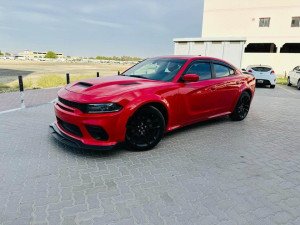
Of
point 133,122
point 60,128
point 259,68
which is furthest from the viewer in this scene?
point 259,68

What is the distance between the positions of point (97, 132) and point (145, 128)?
0.81m

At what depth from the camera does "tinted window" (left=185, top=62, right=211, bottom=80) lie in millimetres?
4419

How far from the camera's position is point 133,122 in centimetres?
355

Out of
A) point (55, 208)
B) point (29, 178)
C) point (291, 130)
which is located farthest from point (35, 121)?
point (291, 130)

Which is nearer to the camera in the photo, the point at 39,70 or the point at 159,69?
the point at 159,69

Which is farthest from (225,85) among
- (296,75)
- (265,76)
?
(296,75)

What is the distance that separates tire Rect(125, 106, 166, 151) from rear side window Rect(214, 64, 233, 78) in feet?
6.66

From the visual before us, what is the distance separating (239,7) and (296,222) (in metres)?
29.4

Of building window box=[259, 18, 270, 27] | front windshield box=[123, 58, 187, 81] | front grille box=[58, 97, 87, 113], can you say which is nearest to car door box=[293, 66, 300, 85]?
front windshield box=[123, 58, 187, 81]

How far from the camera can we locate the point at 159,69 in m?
4.46

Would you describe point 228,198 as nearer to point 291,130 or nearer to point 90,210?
point 90,210

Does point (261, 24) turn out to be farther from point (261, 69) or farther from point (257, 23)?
point (261, 69)

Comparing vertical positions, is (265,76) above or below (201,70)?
below

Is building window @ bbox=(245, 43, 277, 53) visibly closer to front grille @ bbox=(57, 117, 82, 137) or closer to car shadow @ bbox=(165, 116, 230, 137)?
car shadow @ bbox=(165, 116, 230, 137)
